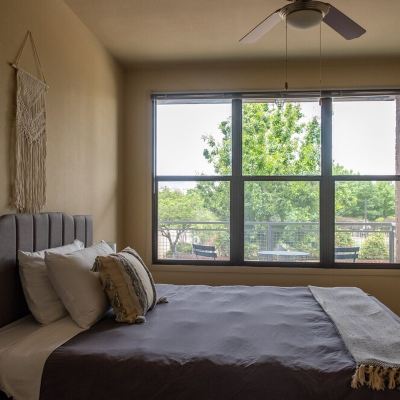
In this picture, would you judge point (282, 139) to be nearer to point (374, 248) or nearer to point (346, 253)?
point (346, 253)

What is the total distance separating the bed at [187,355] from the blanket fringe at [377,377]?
3 centimetres

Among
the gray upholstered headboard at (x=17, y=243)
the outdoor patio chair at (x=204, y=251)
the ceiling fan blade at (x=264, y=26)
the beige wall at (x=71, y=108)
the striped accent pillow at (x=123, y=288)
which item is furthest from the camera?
the outdoor patio chair at (x=204, y=251)

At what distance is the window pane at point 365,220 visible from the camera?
14.0 feet

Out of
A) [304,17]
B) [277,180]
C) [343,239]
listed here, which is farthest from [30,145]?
[343,239]

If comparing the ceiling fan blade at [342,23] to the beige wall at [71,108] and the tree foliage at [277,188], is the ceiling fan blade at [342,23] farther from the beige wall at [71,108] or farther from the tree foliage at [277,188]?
the beige wall at [71,108]

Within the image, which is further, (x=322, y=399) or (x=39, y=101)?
(x=39, y=101)

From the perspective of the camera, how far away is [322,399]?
160 cm

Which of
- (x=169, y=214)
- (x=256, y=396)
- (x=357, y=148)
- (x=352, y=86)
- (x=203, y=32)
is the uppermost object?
(x=203, y=32)

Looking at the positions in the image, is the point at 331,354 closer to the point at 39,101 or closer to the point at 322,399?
the point at 322,399

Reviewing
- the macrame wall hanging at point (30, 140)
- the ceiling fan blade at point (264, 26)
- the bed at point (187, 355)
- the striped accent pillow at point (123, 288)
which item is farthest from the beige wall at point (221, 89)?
the striped accent pillow at point (123, 288)

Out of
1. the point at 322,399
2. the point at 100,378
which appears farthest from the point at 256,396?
the point at 100,378

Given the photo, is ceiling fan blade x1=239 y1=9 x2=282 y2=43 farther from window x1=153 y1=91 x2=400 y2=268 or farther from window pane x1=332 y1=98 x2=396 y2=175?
window pane x1=332 y1=98 x2=396 y2=175

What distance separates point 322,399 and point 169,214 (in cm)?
306

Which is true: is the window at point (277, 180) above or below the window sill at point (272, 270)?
above
